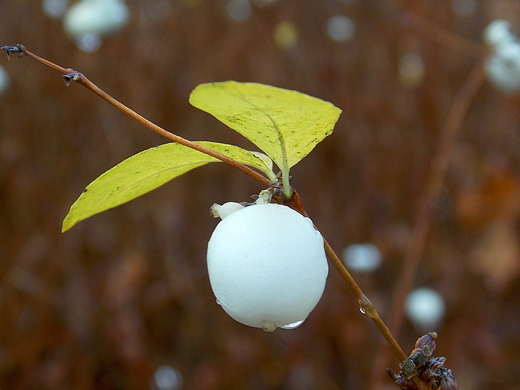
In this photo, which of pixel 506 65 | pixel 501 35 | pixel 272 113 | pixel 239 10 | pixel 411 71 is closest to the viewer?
pixel 272 113

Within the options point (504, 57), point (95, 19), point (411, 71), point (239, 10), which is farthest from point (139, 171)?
point (239, 10)

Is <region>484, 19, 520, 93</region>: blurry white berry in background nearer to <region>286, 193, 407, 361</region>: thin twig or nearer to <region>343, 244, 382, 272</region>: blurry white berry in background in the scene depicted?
<region>343, 244, 382, 272</region>: blurry white berry in background

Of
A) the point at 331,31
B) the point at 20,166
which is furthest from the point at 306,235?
the point at 331,31

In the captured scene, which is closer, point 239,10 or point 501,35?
point 501,35

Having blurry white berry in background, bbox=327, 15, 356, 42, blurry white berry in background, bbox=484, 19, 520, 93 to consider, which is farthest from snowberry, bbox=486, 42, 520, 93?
blurry white berry in background, bbox=327, 15, 356, 42

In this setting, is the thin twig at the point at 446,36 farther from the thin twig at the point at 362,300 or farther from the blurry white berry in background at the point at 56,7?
the blurry white berry in background at the point at 56,7

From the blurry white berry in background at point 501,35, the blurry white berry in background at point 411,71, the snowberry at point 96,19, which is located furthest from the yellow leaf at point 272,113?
the blurry white berry in background at point 411,71

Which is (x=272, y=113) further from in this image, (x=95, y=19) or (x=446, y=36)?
(x=95, y=19)

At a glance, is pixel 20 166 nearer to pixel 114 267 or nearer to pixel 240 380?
pixel 114 267
